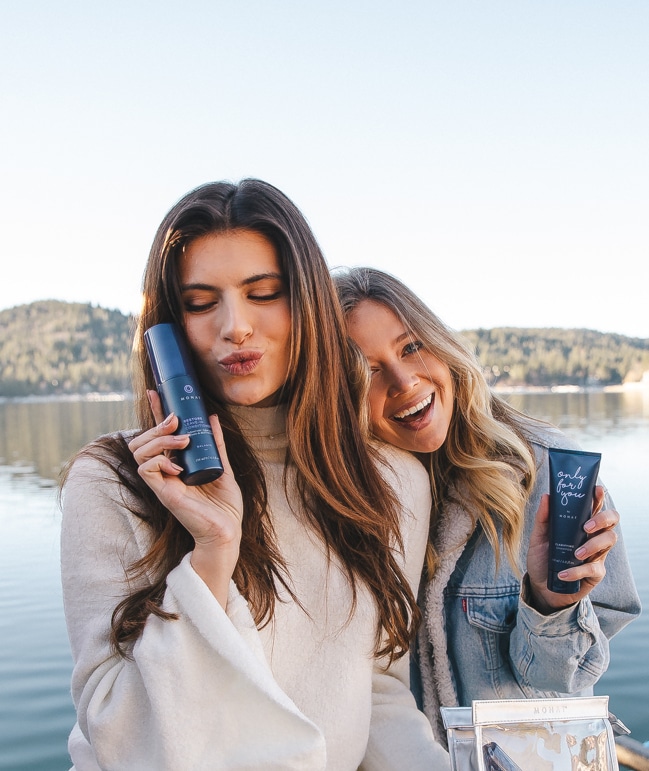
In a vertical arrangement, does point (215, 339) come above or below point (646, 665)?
above

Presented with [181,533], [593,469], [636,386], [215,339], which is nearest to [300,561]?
[181,533]

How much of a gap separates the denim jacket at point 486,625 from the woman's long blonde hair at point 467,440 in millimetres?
65

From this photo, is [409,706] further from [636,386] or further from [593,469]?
[636,386]

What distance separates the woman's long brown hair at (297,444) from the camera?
2205 millimetres

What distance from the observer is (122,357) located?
12362 centimetres

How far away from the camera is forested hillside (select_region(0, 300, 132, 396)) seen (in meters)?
113

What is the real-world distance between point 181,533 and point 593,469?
114 cm

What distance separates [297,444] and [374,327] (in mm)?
646

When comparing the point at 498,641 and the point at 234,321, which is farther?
the point at 498,641

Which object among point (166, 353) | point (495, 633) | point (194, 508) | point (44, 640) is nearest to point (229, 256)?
point (166, 353)

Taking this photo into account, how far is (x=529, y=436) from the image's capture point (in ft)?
10.1

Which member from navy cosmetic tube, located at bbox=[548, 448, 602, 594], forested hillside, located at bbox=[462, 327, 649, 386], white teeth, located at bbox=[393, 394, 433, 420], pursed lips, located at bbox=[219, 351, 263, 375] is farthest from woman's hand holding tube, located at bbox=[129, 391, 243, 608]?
forested hillside, located at bbox=[462, 327, 649, 386]

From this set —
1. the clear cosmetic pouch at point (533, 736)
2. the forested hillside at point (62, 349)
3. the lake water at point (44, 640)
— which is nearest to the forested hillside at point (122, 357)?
the forested hillside at point (62, 349)

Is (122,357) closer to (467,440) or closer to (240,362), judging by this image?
(467,440)
